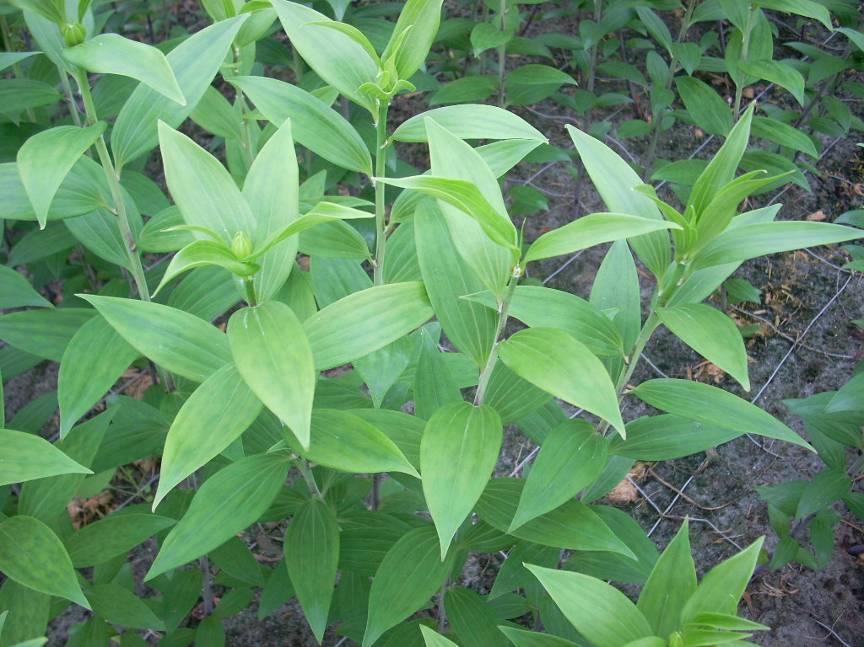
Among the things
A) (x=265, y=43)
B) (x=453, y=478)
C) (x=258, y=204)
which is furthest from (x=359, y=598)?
(x=265, y=43)

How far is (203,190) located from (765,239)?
826 millimetres

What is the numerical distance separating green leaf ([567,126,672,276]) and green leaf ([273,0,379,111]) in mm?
364

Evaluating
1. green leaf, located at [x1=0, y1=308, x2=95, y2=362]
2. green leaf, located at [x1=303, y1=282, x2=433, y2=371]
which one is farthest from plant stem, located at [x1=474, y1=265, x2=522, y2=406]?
green leaf, located at [x1=0, y1=308, x2=95, y2=362]

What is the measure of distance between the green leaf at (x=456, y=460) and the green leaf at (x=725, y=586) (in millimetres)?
336

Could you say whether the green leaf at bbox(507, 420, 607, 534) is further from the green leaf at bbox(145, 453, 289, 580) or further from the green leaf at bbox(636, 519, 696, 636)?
the green leaf at bbox(145, 453, 289, 580)

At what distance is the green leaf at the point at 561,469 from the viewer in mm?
1235

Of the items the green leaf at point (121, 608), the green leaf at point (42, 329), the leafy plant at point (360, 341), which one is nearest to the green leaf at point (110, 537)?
the leafy plant at point (360, 341)

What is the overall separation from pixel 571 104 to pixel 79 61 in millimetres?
2066

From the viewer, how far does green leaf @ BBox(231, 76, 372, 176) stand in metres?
1.38

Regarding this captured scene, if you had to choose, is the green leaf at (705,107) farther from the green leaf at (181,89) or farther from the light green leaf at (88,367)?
the light green leaf at (88,367)

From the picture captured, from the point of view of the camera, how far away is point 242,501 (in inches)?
51.5

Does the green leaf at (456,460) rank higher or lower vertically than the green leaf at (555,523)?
higher

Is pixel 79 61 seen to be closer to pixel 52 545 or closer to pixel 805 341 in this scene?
pixel 52 545

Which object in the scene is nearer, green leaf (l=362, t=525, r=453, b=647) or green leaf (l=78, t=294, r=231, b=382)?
green leaf (l=78, t=294, r=231, b=382)
